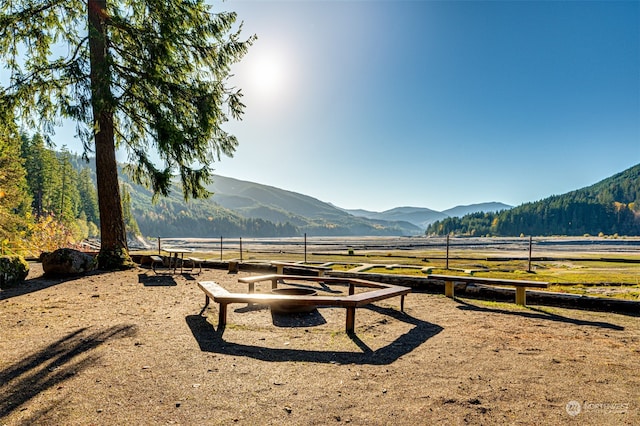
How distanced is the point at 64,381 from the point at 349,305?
3.45m

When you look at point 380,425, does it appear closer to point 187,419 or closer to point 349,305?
point 187,419

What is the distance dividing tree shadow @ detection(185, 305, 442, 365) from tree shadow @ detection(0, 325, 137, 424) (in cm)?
118

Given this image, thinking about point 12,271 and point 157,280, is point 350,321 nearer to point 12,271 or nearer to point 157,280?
point 157,280

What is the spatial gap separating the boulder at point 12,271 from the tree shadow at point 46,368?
5.15 metres

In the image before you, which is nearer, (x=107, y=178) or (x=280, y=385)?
(x=280, y=385)

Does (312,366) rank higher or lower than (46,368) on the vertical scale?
lower

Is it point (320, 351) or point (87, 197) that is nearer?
point (320, 351)

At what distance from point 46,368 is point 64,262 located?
7.14 meters

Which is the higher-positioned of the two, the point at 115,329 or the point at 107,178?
the point at 107,178

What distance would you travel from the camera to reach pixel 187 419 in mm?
2621

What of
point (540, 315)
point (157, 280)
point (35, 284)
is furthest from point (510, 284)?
point (35, 284)

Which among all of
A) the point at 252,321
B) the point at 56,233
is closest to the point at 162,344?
the point at 252,321

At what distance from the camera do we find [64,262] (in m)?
9.16

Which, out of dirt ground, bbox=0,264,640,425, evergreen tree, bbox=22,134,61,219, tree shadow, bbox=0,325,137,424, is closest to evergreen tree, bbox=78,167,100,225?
evergreen tree, bbox=22,134,61,219
